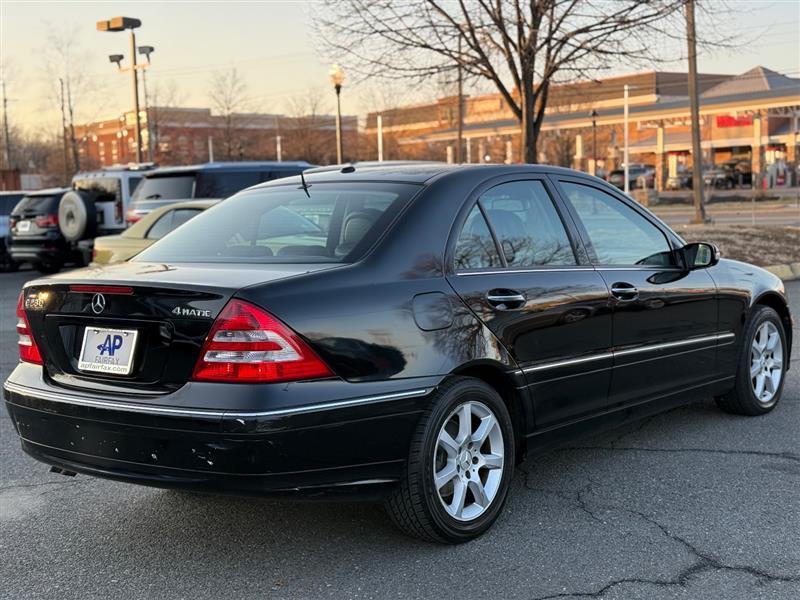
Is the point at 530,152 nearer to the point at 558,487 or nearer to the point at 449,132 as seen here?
the point at 558,487

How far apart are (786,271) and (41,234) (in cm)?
1341

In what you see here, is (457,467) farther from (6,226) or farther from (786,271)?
(6,226)

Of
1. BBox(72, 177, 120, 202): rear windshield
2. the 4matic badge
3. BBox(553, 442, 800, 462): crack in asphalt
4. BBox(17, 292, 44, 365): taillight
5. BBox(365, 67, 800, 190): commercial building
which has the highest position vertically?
BBox(365, 67, 800, 190): commercial building

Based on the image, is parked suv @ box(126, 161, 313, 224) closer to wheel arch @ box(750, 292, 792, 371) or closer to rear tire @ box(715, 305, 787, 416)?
wheel arch @ box(750, 292, 792, 371)

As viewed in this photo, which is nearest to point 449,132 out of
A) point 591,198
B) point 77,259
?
point 77,259

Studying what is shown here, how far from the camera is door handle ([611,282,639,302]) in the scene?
473cm

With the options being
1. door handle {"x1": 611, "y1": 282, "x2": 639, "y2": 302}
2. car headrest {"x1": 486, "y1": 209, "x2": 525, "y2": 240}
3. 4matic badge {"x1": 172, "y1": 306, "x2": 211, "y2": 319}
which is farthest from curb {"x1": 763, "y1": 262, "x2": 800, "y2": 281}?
4matic badge {"x1": 172, "y1": 306, "x2": 211, "y2": 319}

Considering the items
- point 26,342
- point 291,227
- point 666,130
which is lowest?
point 26,342

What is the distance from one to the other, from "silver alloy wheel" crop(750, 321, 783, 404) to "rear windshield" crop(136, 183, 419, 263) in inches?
114

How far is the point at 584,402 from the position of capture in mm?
4555

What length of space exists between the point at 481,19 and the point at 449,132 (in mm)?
43224

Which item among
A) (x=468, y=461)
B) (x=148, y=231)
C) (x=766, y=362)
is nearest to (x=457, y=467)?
(x=468, y=461)

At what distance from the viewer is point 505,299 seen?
4129 mm

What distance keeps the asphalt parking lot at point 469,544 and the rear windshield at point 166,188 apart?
32.6 feet
